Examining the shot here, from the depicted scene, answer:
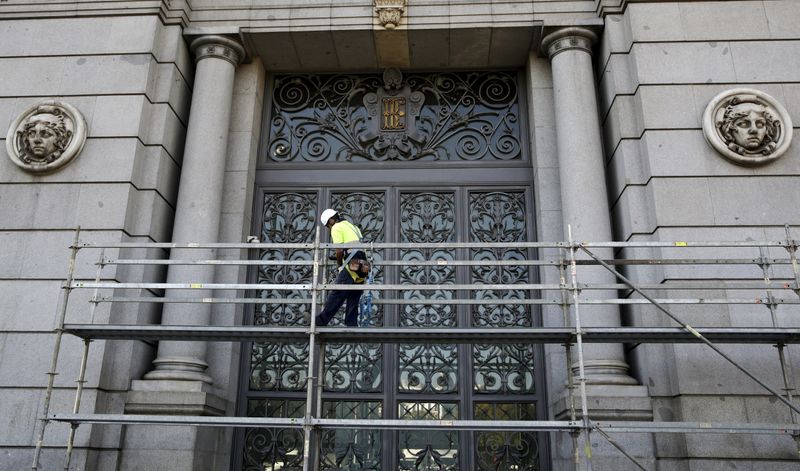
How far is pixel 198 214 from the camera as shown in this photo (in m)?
10.9

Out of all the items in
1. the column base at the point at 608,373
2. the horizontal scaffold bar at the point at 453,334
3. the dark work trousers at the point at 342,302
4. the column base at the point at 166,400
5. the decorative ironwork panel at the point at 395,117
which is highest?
the decorative ironwork panel at the point at 395,117

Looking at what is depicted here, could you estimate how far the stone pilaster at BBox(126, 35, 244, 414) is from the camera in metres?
9.68

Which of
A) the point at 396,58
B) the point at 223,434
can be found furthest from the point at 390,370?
the point at 396,58

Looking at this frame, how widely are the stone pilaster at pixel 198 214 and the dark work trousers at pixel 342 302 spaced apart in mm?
2226

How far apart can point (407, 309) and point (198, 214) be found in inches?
144

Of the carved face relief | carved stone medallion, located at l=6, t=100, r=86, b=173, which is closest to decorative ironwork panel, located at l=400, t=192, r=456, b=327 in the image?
carved stone medallion, located at l=6, t=100, r=86, b=173

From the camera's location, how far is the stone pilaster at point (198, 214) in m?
9.68

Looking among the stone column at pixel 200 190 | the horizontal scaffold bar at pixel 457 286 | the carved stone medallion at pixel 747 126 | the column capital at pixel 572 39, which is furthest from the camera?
the column capital at pixel 572 39

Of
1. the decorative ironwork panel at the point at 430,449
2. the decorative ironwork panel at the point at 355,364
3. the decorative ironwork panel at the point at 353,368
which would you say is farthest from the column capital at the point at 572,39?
the decorative ironwork panel at the point at 430,449

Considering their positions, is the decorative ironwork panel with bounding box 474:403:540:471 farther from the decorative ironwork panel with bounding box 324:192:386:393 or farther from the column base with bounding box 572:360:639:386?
the decorative ironwork panel with bounding box 324:192:386:393

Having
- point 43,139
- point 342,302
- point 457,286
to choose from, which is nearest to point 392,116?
point 342,302

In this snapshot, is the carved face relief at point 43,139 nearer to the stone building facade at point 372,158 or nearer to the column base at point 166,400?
the stone building facade at point 372,158

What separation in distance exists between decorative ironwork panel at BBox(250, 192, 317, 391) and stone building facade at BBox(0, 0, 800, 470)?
105mm

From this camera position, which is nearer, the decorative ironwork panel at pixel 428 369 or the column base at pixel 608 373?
the column base at pixel 608 373
